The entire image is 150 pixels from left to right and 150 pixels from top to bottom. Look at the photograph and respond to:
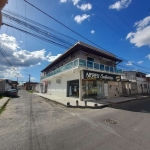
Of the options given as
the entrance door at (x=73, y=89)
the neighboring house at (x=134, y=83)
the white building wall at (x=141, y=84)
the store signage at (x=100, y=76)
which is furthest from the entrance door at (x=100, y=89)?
the white building wall at (x=141, y=84)

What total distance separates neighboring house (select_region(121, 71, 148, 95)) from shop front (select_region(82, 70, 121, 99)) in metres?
5.51

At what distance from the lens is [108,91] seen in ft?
54.7

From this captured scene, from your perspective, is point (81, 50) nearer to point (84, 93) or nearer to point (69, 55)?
point (69, 55)

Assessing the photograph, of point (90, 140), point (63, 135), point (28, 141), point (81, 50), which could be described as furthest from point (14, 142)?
point (81, 50)

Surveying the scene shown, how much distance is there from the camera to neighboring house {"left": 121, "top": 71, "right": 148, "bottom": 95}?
75.4ft

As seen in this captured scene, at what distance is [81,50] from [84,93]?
640cm

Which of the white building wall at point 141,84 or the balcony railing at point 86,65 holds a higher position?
the balcony railing at point 86,65

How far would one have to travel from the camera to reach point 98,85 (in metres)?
15.6

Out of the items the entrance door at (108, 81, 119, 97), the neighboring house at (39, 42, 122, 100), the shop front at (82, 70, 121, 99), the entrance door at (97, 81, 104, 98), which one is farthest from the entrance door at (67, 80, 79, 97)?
the entrance door at (108, 81, 119, 97)

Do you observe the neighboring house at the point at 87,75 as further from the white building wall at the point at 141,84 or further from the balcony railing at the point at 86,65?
the white building wall at the point at 141,84

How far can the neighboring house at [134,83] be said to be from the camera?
75.4 ft

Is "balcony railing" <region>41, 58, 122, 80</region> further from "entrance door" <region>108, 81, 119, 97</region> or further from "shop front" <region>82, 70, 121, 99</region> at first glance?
"entrance door" <region>108, 81, 119, 97</region>

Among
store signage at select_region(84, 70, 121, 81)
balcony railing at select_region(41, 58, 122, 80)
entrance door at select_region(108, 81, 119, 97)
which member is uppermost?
balcony railing at select_region(41, 58, 122, 80)

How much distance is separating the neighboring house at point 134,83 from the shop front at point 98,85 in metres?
5.51
